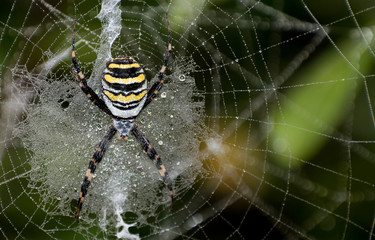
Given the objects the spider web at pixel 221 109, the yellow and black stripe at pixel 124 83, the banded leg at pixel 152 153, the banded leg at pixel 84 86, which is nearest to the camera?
the yellow and black stripe at pixel 124 83

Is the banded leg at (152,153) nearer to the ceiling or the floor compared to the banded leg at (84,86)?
nearer to the floor

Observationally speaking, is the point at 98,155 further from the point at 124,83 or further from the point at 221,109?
the point at 221,109

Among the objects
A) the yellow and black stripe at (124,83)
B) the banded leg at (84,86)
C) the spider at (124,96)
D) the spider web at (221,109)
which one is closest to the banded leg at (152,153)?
the spider at (124,96)

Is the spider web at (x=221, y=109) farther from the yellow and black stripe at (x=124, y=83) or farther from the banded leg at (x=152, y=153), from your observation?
the yellow and black stripe at (x=124, y=83)

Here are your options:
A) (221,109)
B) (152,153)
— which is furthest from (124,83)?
(152,153)

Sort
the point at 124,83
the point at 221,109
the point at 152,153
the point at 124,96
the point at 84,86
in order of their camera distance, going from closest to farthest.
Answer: the point at 124,83, the point at 124,96, the point at 84,86, the point at 221,109, the point at 152,153

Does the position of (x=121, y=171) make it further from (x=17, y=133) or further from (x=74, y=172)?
(x=17, y=133)

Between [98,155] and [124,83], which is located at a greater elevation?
[124,83]

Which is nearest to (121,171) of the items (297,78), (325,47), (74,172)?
(74,172)
